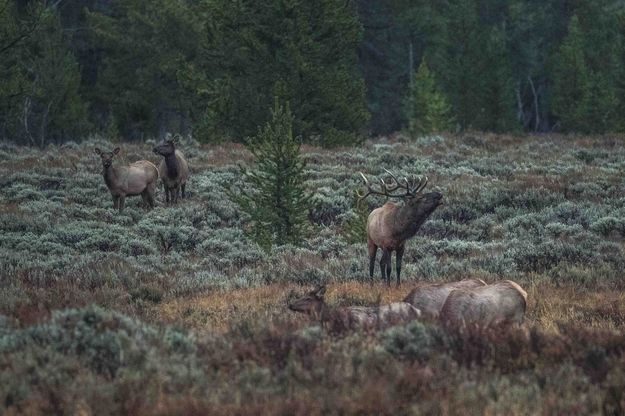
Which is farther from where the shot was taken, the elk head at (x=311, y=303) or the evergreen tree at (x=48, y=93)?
the evergreen tree at (x=48, y=93)

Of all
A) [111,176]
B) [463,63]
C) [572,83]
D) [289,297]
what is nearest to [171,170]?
[111,176]

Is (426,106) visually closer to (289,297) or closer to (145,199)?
(145,199)

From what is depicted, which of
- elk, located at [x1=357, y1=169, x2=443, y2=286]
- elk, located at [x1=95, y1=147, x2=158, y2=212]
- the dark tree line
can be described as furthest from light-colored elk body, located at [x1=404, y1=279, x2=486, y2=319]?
the dark tree line

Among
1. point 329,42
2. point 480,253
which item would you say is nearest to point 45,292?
point 480,253

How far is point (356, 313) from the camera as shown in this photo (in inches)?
319

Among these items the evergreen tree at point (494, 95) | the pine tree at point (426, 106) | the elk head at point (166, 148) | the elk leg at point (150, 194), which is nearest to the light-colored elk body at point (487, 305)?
the elk leg at point (150, 194)

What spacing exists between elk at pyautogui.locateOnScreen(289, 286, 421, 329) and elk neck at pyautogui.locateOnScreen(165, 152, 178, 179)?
12.1 meters

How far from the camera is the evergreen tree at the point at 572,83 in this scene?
155 feet

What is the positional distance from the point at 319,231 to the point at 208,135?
14.3 meters

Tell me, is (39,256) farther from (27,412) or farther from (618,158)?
(618,158)

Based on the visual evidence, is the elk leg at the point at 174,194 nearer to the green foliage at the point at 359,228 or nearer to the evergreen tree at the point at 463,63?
the green foliage at the point at 359,228

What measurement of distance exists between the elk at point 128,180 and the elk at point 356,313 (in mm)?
11099

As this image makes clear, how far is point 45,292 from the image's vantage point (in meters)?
9.91

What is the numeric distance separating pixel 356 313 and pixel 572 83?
43.8 metres
